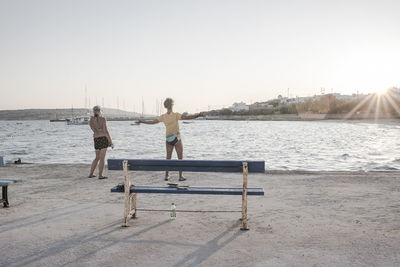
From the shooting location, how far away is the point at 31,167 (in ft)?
36.6

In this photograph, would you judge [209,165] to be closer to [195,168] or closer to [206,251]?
[195,168]

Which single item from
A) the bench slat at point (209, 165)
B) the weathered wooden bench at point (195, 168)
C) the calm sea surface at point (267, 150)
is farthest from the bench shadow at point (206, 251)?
the calm sea surface at point (267, 150)

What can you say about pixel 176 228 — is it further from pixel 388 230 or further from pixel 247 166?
pixel 388 230

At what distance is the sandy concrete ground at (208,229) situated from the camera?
148 inches

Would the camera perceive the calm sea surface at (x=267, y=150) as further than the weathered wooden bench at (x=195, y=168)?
Yes

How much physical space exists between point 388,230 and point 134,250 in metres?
3.35

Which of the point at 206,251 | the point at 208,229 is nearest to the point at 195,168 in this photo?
the point at 208,229

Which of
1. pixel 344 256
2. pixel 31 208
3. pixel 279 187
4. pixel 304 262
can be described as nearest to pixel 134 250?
pixel 304 262

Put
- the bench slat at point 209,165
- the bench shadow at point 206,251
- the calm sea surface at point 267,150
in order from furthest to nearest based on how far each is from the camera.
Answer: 1. the calm sea surface at point 267,150
2. the bench slat at point 209,165
3. the bench shadow at point 206,251

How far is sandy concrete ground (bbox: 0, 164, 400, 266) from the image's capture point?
376cm

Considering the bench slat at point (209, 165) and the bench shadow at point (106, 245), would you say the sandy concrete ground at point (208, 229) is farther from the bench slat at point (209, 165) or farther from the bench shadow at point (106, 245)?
the bench slat at point (209, 165)

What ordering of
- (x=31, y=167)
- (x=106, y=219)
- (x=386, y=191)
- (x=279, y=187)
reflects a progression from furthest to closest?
(x=31, y=167) < (x=279, y=187) < (x=386, y=191) < (x=106, y=219)

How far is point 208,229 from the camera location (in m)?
4.74

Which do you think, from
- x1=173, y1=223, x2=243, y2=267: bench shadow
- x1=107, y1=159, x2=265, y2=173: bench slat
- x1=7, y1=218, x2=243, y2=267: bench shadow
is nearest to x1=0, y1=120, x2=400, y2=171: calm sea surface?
x1=107, y1=159, x2=265, y2=173: bench slat
